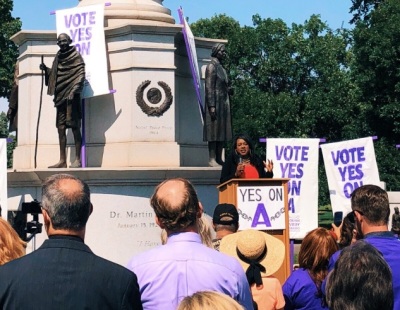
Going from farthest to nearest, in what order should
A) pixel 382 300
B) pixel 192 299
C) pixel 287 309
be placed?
1. pixel 287 309
2. pixel 382 300
3. pixel 192 299

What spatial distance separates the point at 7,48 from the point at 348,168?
27.4 metres

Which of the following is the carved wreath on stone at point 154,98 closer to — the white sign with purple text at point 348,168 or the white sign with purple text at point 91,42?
the white sign with purple text at point 91,42

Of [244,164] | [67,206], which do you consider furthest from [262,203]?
[67,206]

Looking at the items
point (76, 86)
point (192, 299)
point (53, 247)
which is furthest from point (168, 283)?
point (76, 86)

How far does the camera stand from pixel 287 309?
5.92m

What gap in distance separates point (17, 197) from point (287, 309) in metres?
9.46

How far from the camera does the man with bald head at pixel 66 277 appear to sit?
12.8ft

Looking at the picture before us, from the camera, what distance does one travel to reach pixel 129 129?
1436 centimetres

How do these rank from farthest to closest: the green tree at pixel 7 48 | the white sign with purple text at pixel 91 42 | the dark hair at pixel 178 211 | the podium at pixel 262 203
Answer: the green tree at pixel 7 48, the white sign with purple text at pixel 91 42, the podium at pixel 262 203, the dark hair at pixel 178 211

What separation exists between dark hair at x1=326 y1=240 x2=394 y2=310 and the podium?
22.5ft

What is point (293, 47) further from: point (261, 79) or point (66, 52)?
point (66, 52)

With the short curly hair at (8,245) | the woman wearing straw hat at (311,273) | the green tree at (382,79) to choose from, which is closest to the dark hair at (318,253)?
the woman wearing straw hat at (311,273)

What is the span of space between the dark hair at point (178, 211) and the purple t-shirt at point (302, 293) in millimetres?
1545

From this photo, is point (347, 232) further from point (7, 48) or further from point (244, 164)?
point (7, 48)
